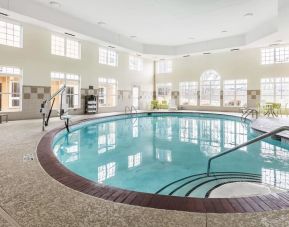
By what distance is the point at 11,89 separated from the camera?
1033 centimetres

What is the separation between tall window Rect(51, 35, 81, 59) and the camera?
30.1 feet

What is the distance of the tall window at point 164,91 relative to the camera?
15012 millimetres

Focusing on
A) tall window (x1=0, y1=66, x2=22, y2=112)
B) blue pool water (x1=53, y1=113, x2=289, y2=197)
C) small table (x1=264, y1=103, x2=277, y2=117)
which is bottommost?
blue pool water (x1=53, y1=113, x2=289, y2=197)

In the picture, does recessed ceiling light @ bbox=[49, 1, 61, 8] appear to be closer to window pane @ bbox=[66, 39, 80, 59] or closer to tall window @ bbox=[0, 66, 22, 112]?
window pane @ bbox=[66, 39, 80, 59]

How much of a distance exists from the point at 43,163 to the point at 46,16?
6751 mm

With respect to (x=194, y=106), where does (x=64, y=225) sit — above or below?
below

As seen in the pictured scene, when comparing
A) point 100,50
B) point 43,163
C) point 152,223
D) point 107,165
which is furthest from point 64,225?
point 100,50

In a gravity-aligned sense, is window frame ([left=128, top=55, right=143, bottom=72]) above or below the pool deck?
above

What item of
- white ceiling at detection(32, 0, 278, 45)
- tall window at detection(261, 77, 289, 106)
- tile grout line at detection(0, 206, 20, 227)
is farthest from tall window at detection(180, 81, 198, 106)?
tile grout line at detection(0, 206, 20, 227)

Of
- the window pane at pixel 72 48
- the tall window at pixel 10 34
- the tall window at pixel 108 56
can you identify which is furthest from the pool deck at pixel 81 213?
the tall window at pixel 108 56

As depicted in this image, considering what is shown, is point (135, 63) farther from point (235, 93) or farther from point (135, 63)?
point (235, 93)

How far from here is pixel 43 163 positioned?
109 inches

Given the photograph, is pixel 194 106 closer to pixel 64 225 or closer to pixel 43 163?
pixel 43 163

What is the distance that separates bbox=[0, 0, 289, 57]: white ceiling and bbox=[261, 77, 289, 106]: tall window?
2303 millimetres
